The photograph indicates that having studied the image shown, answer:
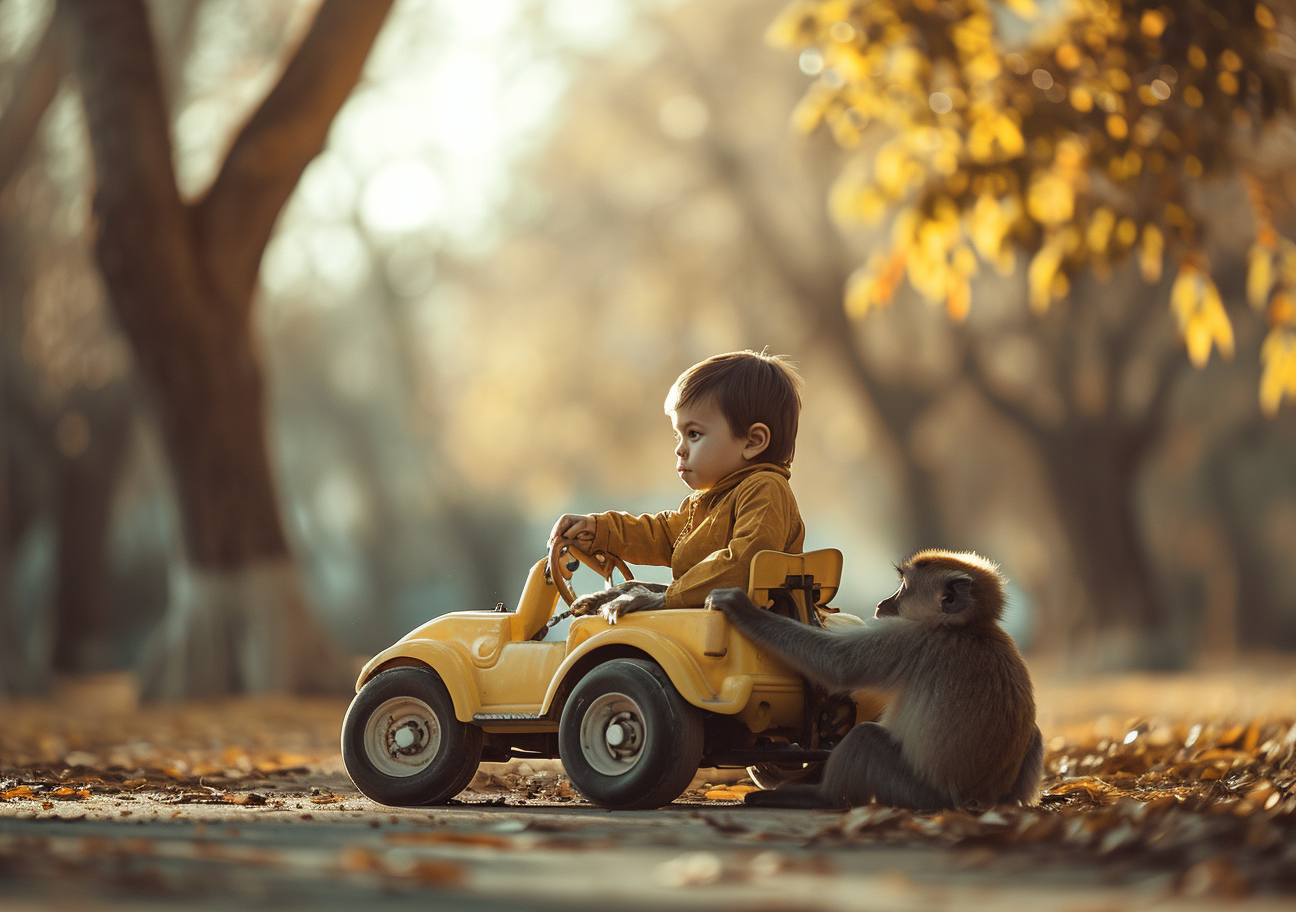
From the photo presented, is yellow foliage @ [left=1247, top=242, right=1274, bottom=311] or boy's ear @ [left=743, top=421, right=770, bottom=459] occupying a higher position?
yellow foliage @ [left=1247, top=242, right=1274, bottom=311]

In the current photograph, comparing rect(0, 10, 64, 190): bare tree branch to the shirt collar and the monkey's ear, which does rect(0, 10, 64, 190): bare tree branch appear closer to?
the shirt collar

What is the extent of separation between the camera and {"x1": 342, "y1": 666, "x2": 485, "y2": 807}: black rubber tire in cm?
466

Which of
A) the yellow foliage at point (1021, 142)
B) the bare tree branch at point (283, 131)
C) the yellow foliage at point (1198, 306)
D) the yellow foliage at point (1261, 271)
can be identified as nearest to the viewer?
the yellow foliage at point (1021, 142)

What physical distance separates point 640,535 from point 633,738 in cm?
88

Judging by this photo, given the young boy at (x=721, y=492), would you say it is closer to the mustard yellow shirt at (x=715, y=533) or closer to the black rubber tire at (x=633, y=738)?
the mustard yellow shirt at (x=715, y=533)

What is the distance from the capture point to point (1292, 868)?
2893 mm

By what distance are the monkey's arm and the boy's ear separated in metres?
0.61

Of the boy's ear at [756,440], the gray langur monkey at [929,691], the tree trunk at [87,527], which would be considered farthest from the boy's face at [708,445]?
the tree trunk at [87,527]

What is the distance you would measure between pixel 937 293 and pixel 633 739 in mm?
5149

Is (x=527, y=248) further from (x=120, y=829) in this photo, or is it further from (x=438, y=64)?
(x=120, y=829)

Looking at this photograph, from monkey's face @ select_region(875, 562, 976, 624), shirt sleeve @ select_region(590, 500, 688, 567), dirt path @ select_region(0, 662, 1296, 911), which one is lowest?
dirt path @ select_region(0, 662, 1296, 911)

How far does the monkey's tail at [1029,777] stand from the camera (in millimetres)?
4445

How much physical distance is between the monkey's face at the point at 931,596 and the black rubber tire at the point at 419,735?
139cm

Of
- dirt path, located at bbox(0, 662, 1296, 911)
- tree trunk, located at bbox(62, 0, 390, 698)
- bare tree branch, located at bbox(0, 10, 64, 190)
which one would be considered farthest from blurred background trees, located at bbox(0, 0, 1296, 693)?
dirt path, located at bbox(0, 662, 1296, 911)
